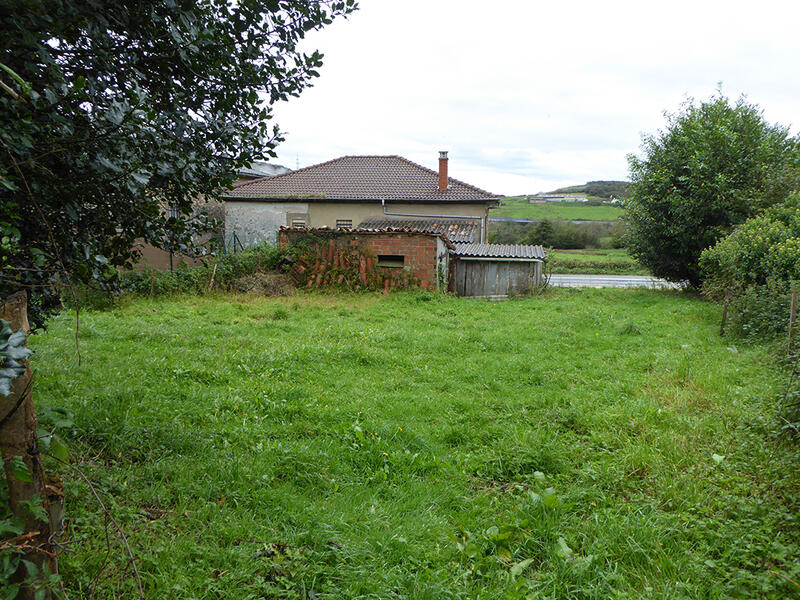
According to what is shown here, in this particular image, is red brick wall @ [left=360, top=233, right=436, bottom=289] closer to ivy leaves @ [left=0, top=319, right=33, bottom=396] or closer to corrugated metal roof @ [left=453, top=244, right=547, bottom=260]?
corrugated metal roof @ [left=453, top=244, right=547, bottom=260]

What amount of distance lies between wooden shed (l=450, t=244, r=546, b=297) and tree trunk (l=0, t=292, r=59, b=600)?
1405 cm

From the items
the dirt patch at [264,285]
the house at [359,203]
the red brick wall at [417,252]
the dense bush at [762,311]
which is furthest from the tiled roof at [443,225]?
the dense bush at [762,311]

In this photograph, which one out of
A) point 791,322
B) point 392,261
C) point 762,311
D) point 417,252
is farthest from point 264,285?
point 791,322

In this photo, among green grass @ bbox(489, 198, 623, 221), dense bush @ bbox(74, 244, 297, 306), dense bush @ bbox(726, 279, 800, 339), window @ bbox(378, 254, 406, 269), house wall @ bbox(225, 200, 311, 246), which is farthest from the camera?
green grass @ bbox(489, 198, 623, 221)

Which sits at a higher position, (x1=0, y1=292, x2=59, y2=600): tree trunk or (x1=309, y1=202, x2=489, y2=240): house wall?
(x1=309, y1=202, x2=489, y2=240): house wall

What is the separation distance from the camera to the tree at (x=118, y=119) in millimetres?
2262

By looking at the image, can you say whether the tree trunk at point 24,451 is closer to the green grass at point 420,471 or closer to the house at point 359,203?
the green grass at point 420,471

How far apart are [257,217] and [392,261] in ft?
35.2

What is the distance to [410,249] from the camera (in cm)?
1410

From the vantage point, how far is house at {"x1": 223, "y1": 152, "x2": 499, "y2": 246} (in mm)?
21109

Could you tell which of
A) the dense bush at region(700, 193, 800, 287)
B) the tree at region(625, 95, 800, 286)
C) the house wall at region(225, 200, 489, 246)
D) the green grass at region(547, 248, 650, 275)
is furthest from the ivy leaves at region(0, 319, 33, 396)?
the green grass at region(547, 248, 650, 275)

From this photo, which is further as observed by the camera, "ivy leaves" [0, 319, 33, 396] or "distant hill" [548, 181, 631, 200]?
"distant hill" [548, 181, 631, 200]

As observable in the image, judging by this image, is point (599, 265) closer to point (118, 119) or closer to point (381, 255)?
point (381, 255)

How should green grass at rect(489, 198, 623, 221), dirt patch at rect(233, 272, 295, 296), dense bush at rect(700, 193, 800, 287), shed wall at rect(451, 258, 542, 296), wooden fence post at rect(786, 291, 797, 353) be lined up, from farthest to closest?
green grass at rect(489, 198, 623, 221), shed wall at rect(451, 258, 542, 296), dirt patch at rect(233, 272, 295, 296), dense bush at rect(700, 193, 800, 287), wooden fence post at rect(786, 291, 797, 353)
